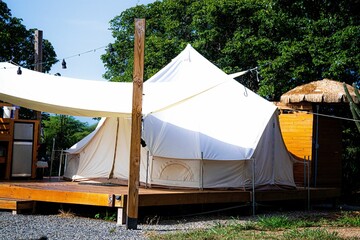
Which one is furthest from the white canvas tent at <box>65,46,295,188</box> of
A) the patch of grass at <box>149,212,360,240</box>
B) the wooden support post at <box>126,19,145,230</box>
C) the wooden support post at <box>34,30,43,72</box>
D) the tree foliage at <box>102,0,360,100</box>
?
the tree foliage at <box>102,0,360,100</box>

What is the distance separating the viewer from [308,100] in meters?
11.2

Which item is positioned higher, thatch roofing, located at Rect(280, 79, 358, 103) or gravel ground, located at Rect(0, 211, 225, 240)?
thatch roofing, located at Rect(280, 79, 358, 103)

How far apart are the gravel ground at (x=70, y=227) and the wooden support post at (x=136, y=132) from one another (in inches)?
10.3

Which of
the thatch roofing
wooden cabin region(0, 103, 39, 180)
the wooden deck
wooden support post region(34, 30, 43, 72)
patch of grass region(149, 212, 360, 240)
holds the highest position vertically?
wooden support post region(34, 30, 43, 72)

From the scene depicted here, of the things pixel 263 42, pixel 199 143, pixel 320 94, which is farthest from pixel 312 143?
pixel 263 42

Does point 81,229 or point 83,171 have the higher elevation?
point 83,171

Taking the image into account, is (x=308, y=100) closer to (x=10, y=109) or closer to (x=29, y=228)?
(x=10, y=109)

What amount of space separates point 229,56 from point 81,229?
35.8ft

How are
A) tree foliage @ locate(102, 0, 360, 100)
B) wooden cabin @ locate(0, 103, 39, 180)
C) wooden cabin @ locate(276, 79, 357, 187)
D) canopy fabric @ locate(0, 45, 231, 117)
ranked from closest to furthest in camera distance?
canopy fabric @ locate(0, 45, 231, 117)
wooden cabin @ locate(0, 103, 39, 180)
wooden cabin @ locate(276, 79, 357, 187)
tree foliage @ locate(102, 0, 360, 100)

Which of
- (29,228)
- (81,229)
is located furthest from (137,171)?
(29,228)

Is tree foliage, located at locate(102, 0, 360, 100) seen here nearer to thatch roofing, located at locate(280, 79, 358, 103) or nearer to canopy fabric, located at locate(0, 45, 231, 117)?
thatch roofing, located at locate(280, 79, 358, 103)

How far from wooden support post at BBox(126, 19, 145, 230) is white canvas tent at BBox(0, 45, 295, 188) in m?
1.07

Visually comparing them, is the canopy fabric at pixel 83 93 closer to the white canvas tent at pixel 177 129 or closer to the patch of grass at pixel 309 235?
the white canvas tent at pixel 177 129

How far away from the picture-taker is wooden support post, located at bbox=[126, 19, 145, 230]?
6582 millimetres
